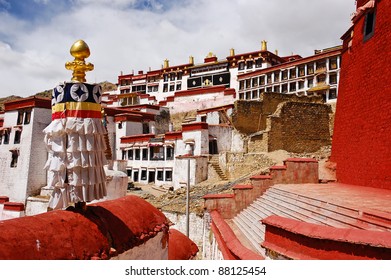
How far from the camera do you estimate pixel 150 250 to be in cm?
517

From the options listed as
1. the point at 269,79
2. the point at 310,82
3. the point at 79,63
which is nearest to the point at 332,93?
the point at 310,82

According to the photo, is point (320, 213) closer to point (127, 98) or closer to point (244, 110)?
point (244, 110)

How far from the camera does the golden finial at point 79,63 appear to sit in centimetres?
387

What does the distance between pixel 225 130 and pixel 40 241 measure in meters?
21.7

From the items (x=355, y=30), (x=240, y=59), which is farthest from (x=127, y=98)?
(x=355, y=30)

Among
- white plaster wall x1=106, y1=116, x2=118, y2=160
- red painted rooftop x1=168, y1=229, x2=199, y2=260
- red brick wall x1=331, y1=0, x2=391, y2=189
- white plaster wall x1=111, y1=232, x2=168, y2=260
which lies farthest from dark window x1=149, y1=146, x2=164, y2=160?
white plaster wall x1=111, y1=232, x2=168, y2=260

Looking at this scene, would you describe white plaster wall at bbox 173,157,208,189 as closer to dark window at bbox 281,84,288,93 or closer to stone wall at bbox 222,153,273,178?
stone wall at bbox 222,153,273,178

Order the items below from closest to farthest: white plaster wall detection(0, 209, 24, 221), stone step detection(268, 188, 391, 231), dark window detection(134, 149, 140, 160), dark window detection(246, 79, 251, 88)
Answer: stone step detection(268, 188, 391, 231) < white plaster wall detection(0, 209, 24, 221) < dark window detection(134, 149, 140, 160) < dark window detection(246, 79, 251, 88)

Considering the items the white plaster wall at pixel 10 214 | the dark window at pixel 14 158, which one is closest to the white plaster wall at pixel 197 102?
the dark window at pixel 14 158

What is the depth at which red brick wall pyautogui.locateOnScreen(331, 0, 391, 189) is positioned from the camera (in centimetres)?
906

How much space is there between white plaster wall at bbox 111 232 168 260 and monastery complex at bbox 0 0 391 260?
0.03 metres

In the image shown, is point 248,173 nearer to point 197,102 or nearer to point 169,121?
point 169,121

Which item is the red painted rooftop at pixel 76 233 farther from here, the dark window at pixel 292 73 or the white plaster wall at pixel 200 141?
the dark window at pixel 292 73

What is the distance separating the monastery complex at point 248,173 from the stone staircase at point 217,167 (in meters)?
0.07
